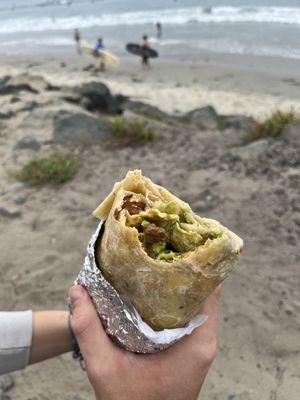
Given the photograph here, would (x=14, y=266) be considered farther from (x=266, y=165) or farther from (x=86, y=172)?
(x=266, y=165)

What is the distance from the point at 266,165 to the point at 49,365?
450cm

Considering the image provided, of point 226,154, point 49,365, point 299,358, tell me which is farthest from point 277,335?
point 226,154

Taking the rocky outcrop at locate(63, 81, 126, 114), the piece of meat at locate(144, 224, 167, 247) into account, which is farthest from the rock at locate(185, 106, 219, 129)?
the piece of meat at locate(144, 224, 167, 247)

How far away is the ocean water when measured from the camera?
2247cm

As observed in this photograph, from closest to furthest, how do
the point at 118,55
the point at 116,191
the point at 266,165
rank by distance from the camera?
the point at 116,191 < the point at 266,165 < the point at 118,55

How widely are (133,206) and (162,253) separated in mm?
263

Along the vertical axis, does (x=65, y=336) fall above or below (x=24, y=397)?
above

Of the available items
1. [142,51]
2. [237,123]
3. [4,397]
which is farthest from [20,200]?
[142,51]

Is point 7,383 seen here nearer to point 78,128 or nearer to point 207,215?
point 207,215

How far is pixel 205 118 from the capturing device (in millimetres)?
9688

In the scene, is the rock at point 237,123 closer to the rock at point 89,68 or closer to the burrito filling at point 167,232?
the burrito filling at point 167,232

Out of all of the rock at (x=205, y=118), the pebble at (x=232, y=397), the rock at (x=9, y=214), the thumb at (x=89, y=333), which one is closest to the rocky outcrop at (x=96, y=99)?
the rock at (x=205, y=118)

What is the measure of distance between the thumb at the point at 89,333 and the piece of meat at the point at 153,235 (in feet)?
1.74

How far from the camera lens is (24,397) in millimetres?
3688
